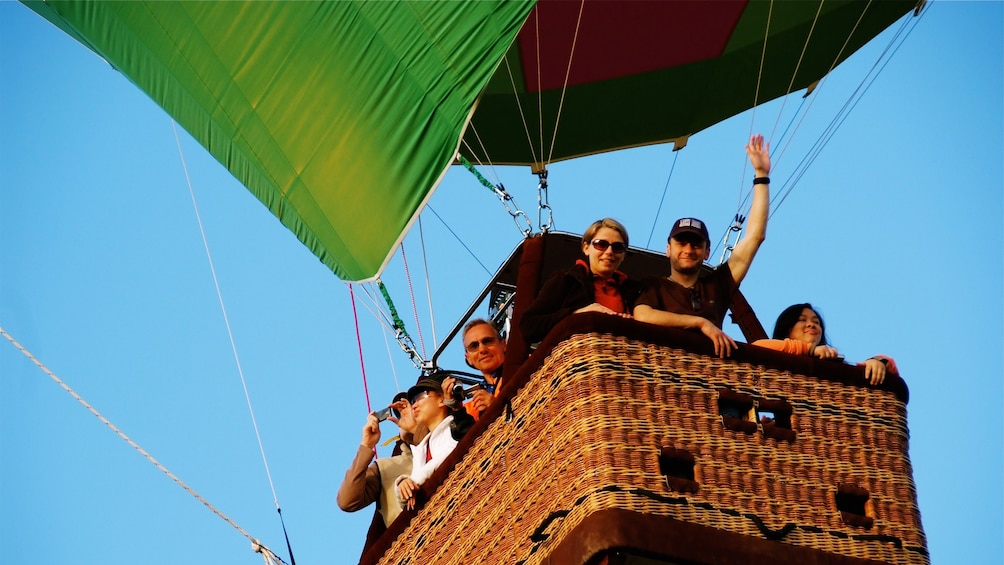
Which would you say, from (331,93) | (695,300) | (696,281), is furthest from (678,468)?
(331,93)

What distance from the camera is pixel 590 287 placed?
5566mm

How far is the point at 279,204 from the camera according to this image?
838cm

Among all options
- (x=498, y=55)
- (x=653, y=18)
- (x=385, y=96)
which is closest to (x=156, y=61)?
(x=385, y=96)

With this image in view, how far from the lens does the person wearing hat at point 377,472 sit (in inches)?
257

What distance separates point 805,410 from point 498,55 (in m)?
2.83

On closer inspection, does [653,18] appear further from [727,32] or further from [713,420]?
[713,420]

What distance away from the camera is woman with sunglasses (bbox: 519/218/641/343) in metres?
5.46

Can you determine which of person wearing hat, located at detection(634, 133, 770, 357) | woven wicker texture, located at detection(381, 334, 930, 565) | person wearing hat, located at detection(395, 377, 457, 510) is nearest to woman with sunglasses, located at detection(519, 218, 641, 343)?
person wearing hat, located at detection(634, 133, 770, 357)

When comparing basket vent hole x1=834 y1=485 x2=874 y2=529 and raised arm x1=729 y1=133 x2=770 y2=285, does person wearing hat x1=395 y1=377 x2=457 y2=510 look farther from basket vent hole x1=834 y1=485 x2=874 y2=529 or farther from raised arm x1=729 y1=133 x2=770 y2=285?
basket vent hole x1=834 y1=485 x2=874 y2=529

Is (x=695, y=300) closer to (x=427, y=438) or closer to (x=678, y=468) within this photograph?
(x=678, y=468)

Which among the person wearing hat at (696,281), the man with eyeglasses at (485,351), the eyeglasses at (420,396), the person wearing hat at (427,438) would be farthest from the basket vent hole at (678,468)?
the eyeglasses at (420,396)

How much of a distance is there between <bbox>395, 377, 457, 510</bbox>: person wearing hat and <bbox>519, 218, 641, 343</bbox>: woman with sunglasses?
0.87 m

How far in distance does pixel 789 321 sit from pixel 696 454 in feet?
3.23

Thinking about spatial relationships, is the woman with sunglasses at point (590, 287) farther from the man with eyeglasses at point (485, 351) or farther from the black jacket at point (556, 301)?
the man with eyeglasses at point (485, 351)
